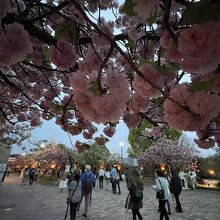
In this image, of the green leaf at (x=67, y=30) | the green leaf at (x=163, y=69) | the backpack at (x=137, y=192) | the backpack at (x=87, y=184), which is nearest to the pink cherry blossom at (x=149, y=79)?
the green leaf at (x=163, y=69)

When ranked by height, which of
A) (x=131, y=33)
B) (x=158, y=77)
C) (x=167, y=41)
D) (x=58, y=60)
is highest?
(x=131, y=33)

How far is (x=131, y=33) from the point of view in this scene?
10.1 feet

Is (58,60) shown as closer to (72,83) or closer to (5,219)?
(72,83)

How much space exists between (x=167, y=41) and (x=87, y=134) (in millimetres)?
5775

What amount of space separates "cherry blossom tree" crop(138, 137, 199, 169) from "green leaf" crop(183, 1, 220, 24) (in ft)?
83.2

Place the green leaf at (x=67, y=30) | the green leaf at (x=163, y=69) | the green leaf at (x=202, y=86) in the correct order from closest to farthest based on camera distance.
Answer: the green leaf at (x=202, y=86), the green leaf at (x=163, y=69), the green leaf at (x=67, y=30)

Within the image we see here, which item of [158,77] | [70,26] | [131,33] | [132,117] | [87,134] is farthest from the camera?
[87,134]

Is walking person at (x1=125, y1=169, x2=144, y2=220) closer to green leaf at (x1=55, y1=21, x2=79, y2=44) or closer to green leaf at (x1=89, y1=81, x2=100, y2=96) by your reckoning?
green leaf at (x1=55, y1=21, x2=79, y2=44)

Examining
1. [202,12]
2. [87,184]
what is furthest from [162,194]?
[202,12]

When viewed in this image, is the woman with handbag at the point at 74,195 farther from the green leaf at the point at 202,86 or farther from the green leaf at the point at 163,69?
the green leaf at the point at 202,86

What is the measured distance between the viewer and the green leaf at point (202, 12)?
136cm

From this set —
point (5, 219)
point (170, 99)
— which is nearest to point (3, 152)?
point (5, 219)

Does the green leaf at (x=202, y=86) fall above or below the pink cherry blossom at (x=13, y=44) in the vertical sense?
below

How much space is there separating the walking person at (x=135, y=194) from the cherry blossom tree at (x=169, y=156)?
17.9 meters
